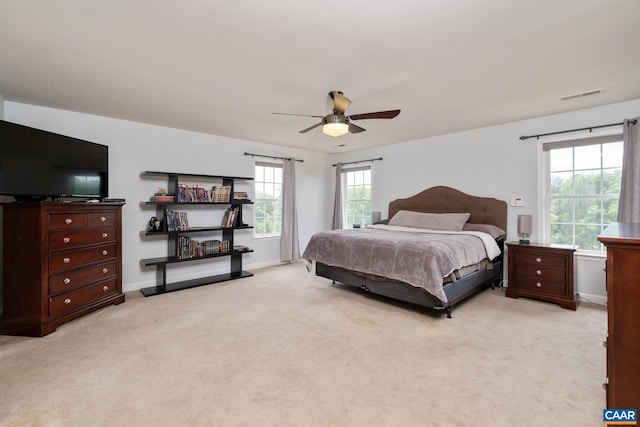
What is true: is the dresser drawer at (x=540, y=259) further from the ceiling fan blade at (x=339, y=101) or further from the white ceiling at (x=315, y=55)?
the ceiling fan blade at (x=339, y=101)

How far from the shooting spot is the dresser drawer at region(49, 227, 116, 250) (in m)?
2.73

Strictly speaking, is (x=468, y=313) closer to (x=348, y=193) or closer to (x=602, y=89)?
(x=602, y=89)

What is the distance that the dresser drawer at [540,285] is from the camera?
328 centimetres

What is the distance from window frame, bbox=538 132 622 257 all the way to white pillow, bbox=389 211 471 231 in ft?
3.07

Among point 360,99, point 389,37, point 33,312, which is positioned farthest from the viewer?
point 360,99

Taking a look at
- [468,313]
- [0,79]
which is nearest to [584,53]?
[468,313]

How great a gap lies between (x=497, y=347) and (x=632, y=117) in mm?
3133

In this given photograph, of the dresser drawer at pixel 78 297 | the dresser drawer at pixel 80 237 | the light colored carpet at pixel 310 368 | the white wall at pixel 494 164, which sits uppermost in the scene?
the white wall at pixel 494 164

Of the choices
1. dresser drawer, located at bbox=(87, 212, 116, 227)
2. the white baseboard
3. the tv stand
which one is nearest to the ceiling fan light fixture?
dresser drawer, located at bbox=(87, 212, 116, 227)

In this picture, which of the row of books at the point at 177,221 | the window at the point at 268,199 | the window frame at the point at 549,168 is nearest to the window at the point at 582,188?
the window frame at the point at 549,168

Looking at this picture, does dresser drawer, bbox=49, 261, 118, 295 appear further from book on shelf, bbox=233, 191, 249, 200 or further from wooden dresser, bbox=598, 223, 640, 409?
wooden dresser, bbox=598, 223, 640, 409

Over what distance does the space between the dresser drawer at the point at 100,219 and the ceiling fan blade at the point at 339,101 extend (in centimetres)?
280

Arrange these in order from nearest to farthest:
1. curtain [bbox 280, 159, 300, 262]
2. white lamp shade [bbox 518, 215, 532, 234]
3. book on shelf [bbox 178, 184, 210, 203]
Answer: white lamp shade [bbox 518, 215, 532, 234] → book on shelf [bbox 178, 184, 210, 203] → curtain [bbox 280, 159, 300, 262]

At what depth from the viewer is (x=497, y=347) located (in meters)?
2.36
